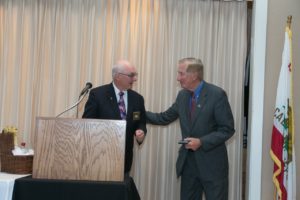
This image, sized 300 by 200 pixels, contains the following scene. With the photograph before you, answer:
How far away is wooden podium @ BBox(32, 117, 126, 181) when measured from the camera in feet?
8.41

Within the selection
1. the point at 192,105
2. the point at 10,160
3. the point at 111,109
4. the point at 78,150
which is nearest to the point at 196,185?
the point at 192,105

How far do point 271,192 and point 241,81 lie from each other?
44.3 inches

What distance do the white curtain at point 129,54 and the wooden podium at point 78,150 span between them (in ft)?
5.51

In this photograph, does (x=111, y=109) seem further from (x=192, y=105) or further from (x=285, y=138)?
(x=285, y=138)

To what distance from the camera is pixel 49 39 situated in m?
4.30

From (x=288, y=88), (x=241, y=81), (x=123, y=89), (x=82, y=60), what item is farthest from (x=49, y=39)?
(x=288, y=88)

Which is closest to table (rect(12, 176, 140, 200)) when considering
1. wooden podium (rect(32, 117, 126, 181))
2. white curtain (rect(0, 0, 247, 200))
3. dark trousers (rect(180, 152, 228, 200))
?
wooden podium (rect(32, 117, 126, 181))

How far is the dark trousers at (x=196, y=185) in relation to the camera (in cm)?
332

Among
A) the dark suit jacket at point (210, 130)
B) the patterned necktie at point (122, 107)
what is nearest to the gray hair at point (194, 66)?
the dark suit jacket at point (210, 130)

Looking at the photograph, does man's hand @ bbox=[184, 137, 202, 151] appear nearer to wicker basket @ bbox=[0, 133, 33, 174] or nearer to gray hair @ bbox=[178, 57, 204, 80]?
gray hair @ bbox=[178, 57, 204, 80]

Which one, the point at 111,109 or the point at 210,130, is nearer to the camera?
the point at 111,109

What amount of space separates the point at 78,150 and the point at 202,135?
1.19 m

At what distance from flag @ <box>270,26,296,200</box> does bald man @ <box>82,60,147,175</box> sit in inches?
44.5

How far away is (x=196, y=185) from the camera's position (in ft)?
11.3
